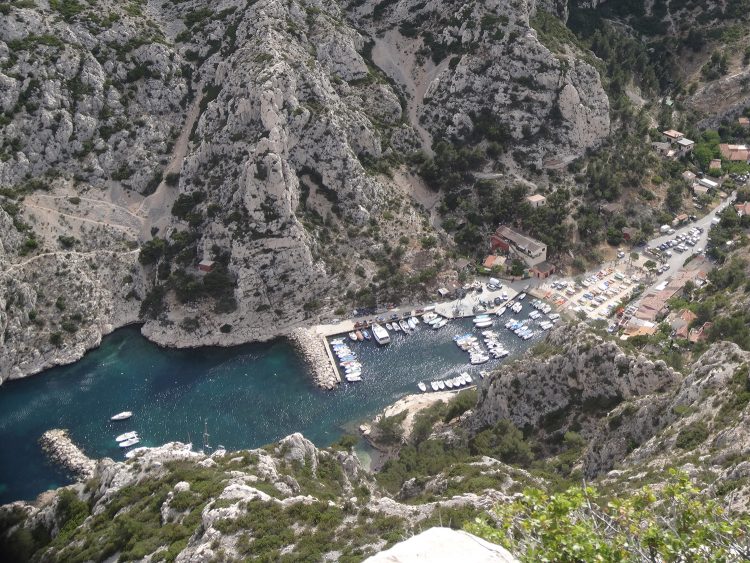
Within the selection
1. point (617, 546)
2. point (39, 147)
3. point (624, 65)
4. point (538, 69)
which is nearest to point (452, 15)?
point (538, 69)

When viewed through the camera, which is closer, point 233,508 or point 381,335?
point 233,508

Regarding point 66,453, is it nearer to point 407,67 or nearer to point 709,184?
point 407,67

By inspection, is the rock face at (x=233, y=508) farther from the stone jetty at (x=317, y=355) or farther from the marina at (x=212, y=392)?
the stone jetty at (x=317, y=355)

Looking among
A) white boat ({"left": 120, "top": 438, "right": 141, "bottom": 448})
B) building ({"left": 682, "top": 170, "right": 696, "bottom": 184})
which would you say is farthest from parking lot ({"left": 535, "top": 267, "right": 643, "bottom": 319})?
white boat ({"left": 120, "top": 438, "right": 141, "bottom": 448})

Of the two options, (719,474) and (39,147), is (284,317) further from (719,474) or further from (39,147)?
(719,474)

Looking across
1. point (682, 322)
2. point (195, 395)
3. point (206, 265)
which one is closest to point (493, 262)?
point (682, 322)

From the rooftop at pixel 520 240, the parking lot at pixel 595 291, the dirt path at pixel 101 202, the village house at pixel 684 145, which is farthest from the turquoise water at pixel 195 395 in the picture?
the village house at pixel 684 145
